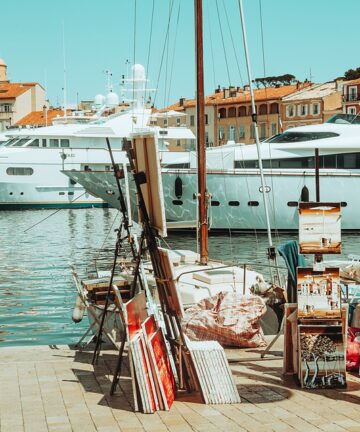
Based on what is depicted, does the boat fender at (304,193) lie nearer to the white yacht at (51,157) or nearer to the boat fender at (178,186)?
the boat fender at (178,186)

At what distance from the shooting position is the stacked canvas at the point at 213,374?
762 cm

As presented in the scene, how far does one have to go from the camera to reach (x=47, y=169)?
202 ft

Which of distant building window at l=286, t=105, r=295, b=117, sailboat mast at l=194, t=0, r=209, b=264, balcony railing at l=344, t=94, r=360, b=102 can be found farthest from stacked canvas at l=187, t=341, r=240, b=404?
distant building window at l=286, t=105, r=295, b=117

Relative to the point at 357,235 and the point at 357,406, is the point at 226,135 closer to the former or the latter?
the point at 357,235

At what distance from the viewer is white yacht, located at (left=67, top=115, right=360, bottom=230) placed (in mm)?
35750

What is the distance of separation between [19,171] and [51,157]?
87.1 inches

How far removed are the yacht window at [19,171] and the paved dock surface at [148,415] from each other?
5241 centimetres

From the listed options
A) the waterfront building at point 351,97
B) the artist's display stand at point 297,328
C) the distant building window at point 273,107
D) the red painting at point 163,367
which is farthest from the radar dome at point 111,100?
the red painting at point 163,367

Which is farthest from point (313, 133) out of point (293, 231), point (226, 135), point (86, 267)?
point (226, 135)

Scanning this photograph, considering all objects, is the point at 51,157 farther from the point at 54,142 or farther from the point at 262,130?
the point at 262,130

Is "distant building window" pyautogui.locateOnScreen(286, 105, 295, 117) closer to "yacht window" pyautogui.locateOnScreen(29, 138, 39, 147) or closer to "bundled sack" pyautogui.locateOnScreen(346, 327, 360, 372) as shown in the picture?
"yacht window" pyautogui.locateOnScreen(29, 138, 39, 147)

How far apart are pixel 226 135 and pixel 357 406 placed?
325 feet

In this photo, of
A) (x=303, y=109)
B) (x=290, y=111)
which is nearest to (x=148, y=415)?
(x=303, y=109)

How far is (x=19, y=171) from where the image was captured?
60.9 m
